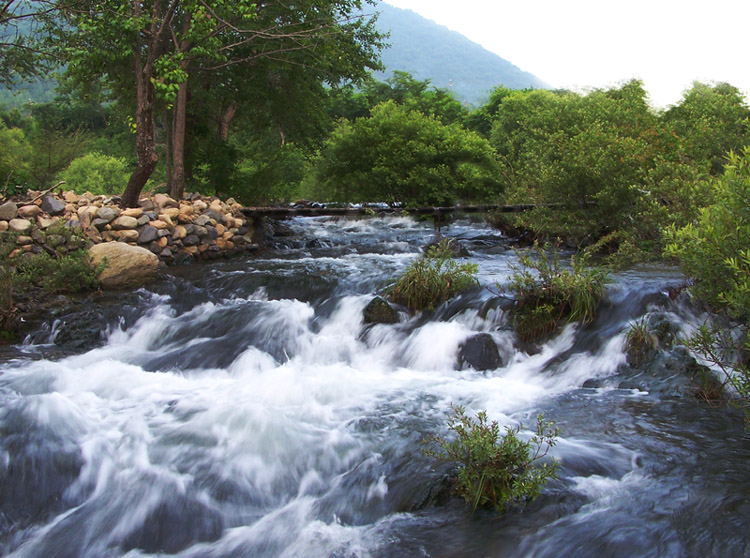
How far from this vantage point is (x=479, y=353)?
759cm

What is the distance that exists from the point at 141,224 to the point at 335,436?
935 centimetres

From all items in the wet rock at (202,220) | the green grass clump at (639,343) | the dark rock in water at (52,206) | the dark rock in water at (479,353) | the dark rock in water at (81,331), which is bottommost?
the dark rock in water at (81,331)

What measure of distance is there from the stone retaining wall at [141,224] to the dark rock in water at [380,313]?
6151 millimetres

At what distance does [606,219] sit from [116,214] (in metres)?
10.6

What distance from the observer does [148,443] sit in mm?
5449

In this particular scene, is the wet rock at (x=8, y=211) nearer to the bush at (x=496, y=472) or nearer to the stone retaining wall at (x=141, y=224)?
the stone retaining wall at (x=141, y=224)

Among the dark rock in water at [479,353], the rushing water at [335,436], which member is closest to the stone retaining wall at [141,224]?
the rushing water at [335,436]

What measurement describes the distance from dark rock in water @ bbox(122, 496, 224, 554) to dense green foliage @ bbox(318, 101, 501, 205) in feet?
53.4

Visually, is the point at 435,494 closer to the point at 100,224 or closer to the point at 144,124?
the point at 100,224

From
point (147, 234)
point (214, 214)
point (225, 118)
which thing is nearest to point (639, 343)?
point (147, 234)

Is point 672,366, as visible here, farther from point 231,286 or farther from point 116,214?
point 116,214

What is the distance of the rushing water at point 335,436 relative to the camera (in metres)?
4.11

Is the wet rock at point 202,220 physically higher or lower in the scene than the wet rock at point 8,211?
higher

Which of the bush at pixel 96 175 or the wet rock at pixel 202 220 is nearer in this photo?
the wet rock at pixel 202 220
